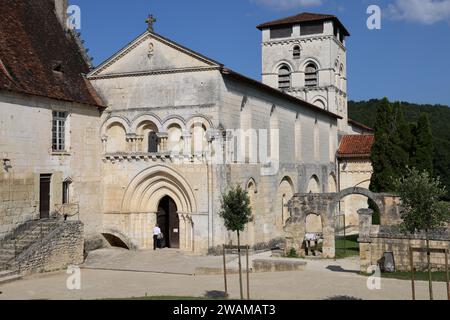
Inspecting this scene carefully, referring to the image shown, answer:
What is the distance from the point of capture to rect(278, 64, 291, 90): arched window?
1751 inches

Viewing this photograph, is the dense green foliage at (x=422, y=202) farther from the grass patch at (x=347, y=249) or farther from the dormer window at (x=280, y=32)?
the dormer window at (x=280, y=32)

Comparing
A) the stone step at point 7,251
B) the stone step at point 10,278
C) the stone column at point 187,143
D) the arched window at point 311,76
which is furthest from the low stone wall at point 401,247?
the arched window at point 311,76

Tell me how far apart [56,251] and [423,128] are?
77.6 ft

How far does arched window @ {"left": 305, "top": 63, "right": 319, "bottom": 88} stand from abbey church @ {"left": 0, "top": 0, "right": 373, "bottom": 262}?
15313 mm

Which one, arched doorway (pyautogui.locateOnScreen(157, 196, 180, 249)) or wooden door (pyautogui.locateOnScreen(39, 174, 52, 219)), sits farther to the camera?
arched doorway (pyautogui.locateOnScreen(157, 196, 180, 249))

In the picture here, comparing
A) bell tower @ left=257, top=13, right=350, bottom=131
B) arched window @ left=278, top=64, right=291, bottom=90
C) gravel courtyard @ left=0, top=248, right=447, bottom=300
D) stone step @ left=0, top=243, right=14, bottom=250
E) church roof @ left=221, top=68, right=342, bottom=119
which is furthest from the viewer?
arched window @ left=278, top=64, right=291, bottom=90

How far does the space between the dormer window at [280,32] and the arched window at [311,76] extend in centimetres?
320

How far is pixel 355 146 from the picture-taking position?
42062mm

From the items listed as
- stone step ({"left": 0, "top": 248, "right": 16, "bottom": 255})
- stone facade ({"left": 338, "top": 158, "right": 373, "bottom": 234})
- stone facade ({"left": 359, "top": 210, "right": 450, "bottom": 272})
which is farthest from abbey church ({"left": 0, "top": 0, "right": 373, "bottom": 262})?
stone facade ({"left": 338, "top": 158, "right": 373, "bottom": 234})

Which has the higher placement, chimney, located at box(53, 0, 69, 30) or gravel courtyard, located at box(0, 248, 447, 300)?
chimney, located at box(53, 0, 69, 30)

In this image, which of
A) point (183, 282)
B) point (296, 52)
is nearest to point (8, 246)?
point (183, 282)

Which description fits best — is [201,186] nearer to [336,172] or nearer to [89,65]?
[89,65]

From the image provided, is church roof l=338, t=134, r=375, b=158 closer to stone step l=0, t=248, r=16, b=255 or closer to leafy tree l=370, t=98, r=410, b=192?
leafy tree l=370, t=98, r=410, b=192
